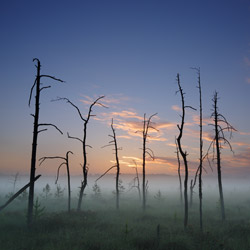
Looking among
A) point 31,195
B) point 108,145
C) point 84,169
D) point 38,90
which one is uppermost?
point 38,90

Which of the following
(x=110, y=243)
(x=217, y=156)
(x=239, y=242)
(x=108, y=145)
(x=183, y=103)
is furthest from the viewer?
(x=108, y=145)

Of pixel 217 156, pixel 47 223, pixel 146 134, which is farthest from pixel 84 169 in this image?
pixel 217 156

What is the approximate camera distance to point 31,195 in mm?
13555

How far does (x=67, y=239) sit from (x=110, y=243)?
2342mm

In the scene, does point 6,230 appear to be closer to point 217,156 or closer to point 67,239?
point 67,239

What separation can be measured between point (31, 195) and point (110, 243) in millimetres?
6173

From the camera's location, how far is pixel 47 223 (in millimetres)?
14953

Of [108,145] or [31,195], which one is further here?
[108,145]

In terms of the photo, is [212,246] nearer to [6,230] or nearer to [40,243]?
[40,243]

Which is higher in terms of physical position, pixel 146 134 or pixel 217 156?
pixel 146 134

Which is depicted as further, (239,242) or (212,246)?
(239,242)

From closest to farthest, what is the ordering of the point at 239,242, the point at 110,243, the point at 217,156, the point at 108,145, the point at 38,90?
the point at 110,243, the point at 239,242, the point at 38,90, the point at 217,156, the point at 108,145

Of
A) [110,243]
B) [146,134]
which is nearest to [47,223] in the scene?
[110,243]

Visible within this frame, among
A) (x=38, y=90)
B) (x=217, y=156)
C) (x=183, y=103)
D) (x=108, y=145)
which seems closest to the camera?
(x=38, y=90)
